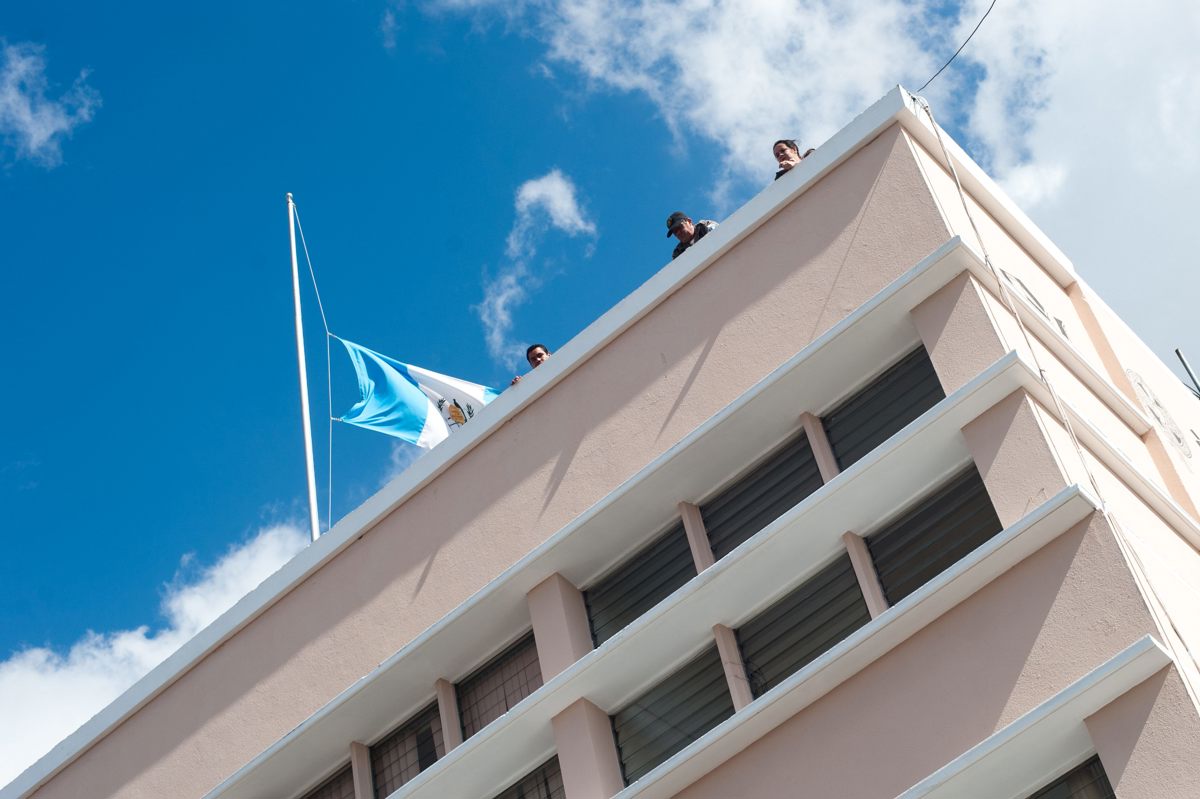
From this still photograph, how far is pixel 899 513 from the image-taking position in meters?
11.8

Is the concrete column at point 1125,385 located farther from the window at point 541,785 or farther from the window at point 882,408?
the window at point 541,785

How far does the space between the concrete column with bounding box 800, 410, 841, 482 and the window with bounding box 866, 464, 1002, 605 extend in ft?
1.96

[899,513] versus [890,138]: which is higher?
[890,138]

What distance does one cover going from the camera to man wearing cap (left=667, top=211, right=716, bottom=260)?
46.7 ft

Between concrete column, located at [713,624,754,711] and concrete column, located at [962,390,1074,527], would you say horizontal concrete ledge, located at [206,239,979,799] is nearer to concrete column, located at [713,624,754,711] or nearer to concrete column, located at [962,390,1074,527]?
concrete column, located at [962,390,1074,527]

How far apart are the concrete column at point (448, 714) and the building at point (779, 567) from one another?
3 cm

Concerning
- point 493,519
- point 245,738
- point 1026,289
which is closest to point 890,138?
point 1026,289

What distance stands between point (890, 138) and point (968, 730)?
484 cm

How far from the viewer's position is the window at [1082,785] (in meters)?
9.76

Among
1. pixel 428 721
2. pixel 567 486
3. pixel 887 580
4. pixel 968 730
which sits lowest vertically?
pixel 968 730

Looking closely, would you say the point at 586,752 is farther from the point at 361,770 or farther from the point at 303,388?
the point at 303,388

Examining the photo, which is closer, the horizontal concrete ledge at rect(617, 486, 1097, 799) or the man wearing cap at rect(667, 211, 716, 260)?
the horizontal concrete ledge at rect(617, 486, 1097, 799)

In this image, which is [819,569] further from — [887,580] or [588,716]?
[588,716]

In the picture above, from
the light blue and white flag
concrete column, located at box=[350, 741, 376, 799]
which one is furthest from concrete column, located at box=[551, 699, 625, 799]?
the light blue and white flag
